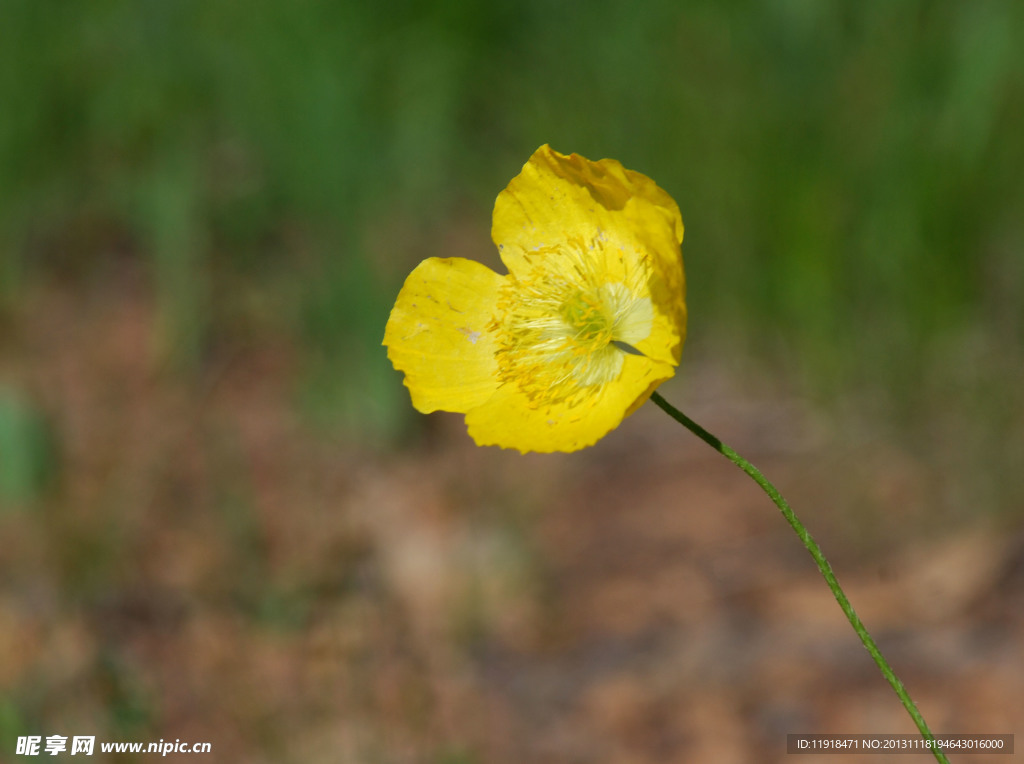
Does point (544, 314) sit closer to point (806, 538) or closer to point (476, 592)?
point (806, 538)

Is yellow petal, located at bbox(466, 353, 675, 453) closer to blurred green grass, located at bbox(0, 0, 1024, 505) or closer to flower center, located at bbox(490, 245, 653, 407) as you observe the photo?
flower center, located at bbox(490, 245, 653, 407)

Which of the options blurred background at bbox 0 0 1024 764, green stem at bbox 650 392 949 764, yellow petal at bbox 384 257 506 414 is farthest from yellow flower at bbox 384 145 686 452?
blurred background at bbox 0 0 1024 764

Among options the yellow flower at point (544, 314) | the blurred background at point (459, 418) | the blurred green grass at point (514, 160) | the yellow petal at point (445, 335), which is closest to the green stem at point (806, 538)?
the yellow flower at point (544, 314)

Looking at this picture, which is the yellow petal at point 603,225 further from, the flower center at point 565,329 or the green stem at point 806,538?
the green stem at point 806,538

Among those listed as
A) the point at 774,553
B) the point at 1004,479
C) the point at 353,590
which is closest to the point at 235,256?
the point at 353,590

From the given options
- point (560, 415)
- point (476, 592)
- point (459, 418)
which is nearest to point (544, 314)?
point (560, 415)

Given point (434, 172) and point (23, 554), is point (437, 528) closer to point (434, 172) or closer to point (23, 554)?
point (23, 554)
